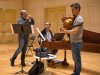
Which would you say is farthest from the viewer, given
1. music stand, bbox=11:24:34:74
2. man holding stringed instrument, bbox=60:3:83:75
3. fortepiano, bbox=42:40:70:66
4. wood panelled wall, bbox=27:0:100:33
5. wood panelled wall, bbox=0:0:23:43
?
wood panelled wall, bbox=0:0:23:43

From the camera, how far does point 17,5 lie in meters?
14.2

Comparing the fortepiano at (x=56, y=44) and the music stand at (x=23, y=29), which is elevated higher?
the music stand at (x=23, y=29)

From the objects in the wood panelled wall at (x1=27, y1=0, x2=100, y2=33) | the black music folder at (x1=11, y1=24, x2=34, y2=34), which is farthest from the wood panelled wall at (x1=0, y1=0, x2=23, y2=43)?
the black music folder at (x1=11, y1=24, x2=34, y2=34)

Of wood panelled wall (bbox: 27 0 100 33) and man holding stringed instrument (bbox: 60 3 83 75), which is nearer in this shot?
man holding stringed instrument (bbox: 60 3 83 75)

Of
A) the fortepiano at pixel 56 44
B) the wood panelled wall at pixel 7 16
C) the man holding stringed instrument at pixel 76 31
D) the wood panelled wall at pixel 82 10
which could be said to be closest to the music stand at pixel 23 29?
the fortepiano at pixel 56 44

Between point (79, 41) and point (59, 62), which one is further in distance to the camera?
point (59, 62)

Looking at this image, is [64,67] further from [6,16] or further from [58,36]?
[6,16]

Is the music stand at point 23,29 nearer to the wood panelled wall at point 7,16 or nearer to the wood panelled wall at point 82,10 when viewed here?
the wood panelled wall at point 82,10

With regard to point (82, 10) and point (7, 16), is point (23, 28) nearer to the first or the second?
point (82, 10)

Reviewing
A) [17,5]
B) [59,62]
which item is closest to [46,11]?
[17,5]

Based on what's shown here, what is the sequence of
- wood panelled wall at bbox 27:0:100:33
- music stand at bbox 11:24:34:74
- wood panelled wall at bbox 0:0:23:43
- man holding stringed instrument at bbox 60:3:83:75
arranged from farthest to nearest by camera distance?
wood panelled wall at bbox 0:0:23:43
wood panelled wall at bbox 27:0:100:33
music stand at bbox 11:24:34:74
man holding stringed instrument at bbox 60:3:83:75

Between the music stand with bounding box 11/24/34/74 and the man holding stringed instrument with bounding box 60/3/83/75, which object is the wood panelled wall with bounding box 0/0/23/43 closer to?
the music stand with bounding box 11/24/34/74

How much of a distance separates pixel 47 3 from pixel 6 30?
10.5 ft

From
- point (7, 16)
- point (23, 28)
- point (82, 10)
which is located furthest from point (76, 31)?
point (7, 16)
